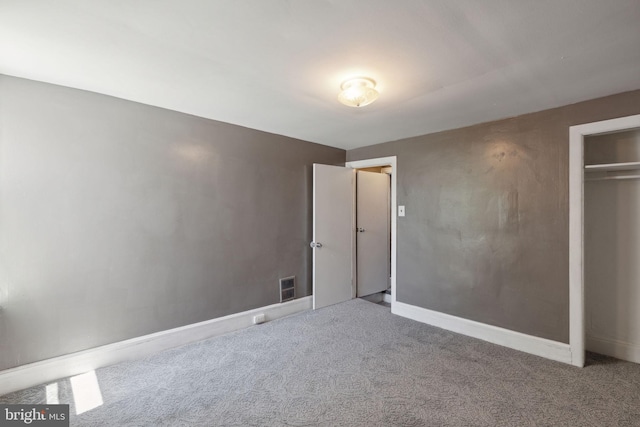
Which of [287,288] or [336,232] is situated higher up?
[336,232]

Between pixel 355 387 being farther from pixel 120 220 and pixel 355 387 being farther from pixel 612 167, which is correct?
pixel 612 167

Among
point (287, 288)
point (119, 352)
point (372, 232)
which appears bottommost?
point (119, 352)

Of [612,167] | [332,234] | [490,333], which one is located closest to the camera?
[612,167]

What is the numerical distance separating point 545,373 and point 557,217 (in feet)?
4.42

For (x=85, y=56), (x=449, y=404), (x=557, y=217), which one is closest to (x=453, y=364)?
(x=449, y=404)

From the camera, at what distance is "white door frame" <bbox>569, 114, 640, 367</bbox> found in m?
2.30

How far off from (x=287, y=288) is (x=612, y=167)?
348 cm

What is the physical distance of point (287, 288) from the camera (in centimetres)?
352

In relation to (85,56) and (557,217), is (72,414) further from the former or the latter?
(557,217)

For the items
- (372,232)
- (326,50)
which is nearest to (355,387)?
(326,50)

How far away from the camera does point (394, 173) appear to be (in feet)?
11.9

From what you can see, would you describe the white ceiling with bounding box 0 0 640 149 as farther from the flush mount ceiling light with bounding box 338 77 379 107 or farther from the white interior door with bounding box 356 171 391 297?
the white interior door with bounding box 356 171 391 297

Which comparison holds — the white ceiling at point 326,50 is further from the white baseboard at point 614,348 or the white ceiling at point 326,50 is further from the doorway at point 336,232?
the white baseboard at point 614,348

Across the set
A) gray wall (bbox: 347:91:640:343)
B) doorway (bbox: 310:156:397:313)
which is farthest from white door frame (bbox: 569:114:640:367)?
doorway (bbox: 310:156:397:313)
